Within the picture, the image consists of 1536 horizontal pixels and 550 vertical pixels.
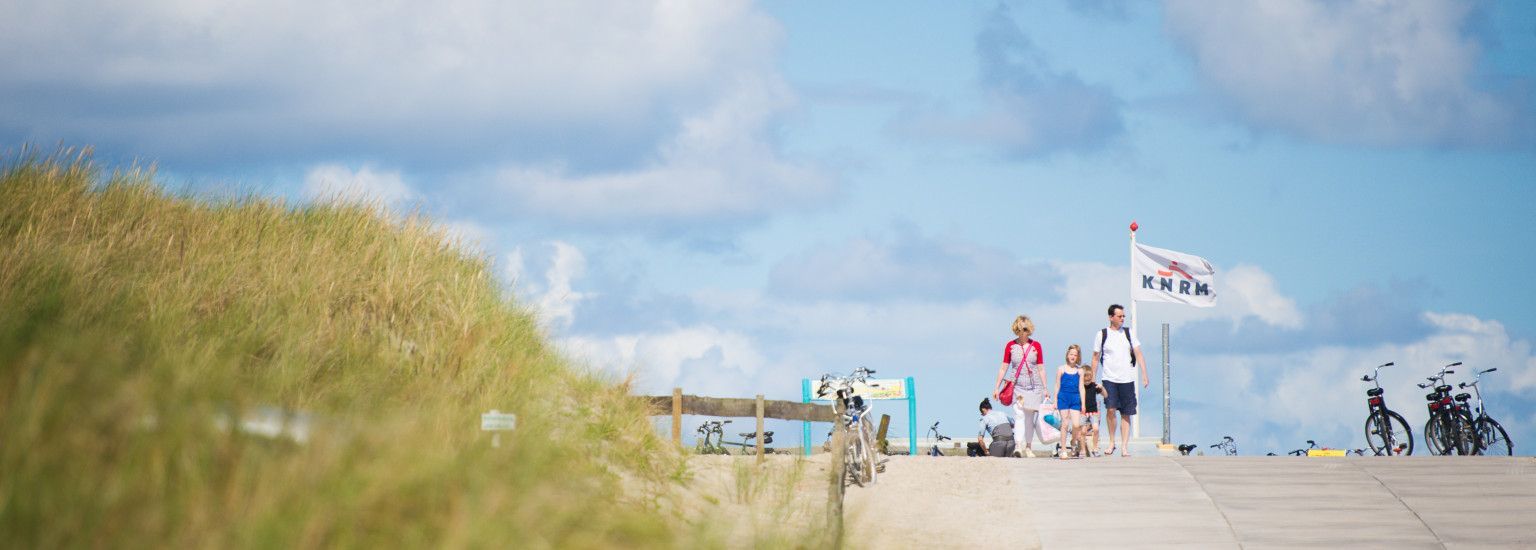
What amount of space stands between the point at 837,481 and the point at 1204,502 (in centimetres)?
472

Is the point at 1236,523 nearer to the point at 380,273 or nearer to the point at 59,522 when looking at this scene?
the point at 380,273

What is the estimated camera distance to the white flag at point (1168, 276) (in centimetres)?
2472

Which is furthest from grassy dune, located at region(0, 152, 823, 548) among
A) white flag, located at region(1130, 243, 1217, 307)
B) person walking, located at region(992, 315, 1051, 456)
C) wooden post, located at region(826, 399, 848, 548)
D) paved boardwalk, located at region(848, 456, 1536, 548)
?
white flag, located at region(1130, 243, 1217, 307)

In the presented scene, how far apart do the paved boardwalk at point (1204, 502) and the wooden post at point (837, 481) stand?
277 mm

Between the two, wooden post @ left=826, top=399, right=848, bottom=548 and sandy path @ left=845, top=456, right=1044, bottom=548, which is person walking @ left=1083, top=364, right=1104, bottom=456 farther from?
wooden post @ left=826, top=399, right=848, bottom=548

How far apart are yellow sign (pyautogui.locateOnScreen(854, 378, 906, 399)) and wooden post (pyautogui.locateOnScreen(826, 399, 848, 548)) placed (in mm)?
11786

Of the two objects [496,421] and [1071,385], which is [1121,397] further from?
[496,421]

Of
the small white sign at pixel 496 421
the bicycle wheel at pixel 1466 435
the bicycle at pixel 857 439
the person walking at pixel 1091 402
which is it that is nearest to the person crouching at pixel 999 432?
the person walking at pixel 1091 402

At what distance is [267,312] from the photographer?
35.2 ft

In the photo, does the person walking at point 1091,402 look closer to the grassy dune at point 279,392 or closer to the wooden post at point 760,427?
the wooden post at point 760,427

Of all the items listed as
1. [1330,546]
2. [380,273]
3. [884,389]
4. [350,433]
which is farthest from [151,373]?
[884,389]

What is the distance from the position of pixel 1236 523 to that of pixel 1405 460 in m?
5.08

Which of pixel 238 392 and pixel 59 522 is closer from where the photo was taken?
pixel 59 522

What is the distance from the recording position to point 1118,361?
49.9 feet
